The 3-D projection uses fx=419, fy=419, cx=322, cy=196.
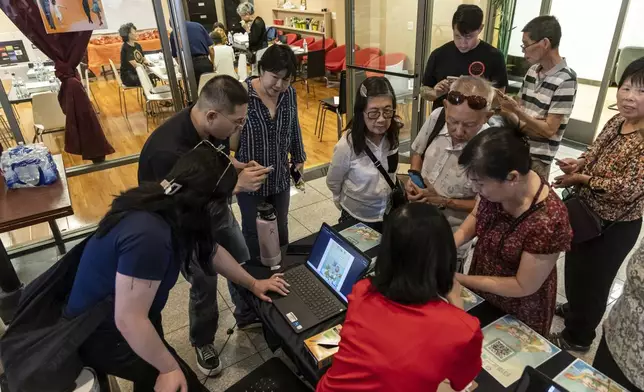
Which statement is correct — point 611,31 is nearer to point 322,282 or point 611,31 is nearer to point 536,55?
point 536,55

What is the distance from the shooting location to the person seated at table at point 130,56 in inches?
167

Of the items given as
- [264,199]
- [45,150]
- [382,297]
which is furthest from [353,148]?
[45,150]

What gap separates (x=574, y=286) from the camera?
6.80 feet

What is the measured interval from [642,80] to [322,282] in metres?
1.44

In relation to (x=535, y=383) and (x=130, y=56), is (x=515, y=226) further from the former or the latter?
(x=130, y=56)

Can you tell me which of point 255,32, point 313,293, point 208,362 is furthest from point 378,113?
point 255,32

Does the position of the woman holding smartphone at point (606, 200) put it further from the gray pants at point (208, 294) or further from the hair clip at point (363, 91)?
the gray pants at point (208, 294)

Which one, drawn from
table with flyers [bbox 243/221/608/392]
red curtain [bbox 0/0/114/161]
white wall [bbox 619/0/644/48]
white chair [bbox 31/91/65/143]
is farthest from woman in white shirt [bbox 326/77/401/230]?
white wall [bbox 619/0/644/48]

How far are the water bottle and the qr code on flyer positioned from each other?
2.93ft

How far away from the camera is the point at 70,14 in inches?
125

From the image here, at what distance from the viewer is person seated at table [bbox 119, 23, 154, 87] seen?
13.9 ft

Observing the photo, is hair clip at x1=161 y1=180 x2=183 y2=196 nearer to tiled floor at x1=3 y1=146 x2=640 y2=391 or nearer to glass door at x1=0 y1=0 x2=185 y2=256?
tiled floor at x1=3 y1=146 x2=640 y2=391

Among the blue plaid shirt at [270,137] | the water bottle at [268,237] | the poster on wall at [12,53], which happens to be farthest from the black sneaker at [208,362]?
the poster on wall at [12,53]

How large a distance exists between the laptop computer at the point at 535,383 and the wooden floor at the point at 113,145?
10.6 ft
